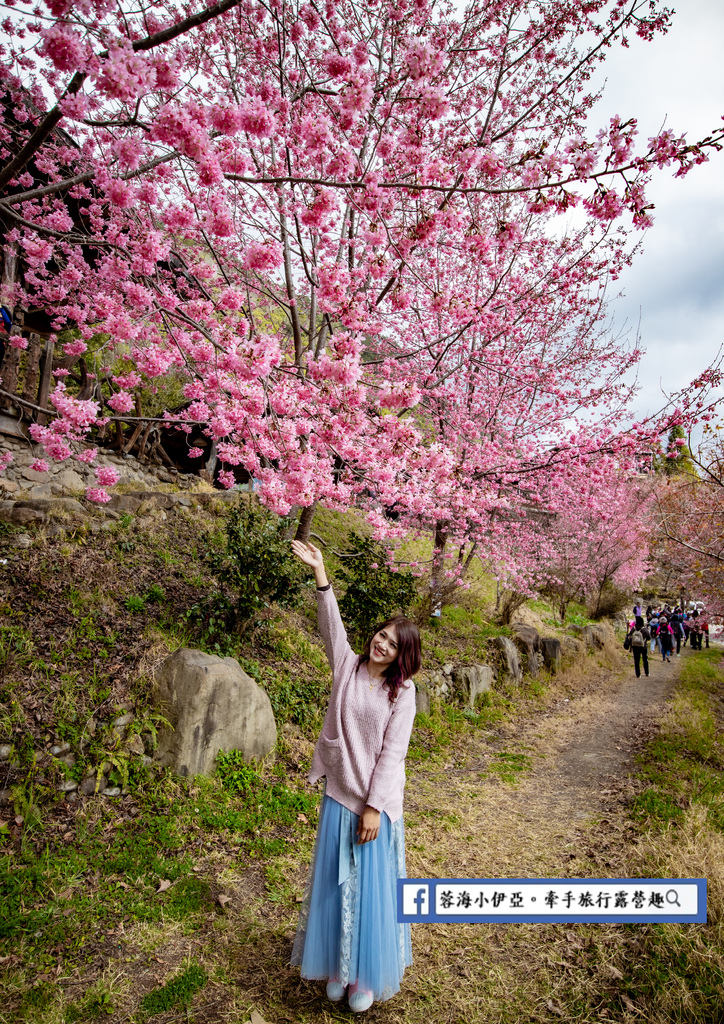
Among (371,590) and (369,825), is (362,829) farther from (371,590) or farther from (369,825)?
(371,590)

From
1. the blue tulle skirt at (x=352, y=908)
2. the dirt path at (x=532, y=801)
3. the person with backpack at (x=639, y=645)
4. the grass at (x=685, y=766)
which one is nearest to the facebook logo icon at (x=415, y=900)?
the blue tulle skirt at (x=352, y=908)

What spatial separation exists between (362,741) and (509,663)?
266 inches

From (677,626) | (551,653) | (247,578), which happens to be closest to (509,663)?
(551,653)

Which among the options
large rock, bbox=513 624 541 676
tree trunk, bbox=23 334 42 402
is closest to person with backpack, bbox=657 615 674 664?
large rock, bbox=513 624 541 676

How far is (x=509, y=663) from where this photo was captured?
8555mm

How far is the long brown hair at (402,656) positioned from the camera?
8.07 feet

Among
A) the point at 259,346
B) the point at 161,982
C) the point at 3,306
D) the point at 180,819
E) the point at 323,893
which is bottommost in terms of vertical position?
the point at 161,982

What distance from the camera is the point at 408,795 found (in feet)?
15.9

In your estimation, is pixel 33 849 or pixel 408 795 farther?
pixel 408 795

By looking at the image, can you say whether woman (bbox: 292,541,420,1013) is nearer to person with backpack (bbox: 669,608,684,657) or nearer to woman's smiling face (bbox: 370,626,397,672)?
woman's smiling face (bbox: 370,626,397,672)

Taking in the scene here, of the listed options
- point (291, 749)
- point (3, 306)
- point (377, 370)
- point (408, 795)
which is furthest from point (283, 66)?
point (408, 795)

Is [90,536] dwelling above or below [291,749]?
above

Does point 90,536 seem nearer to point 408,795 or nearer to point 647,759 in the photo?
point 408,795

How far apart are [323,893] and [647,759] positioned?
17.0 ft
